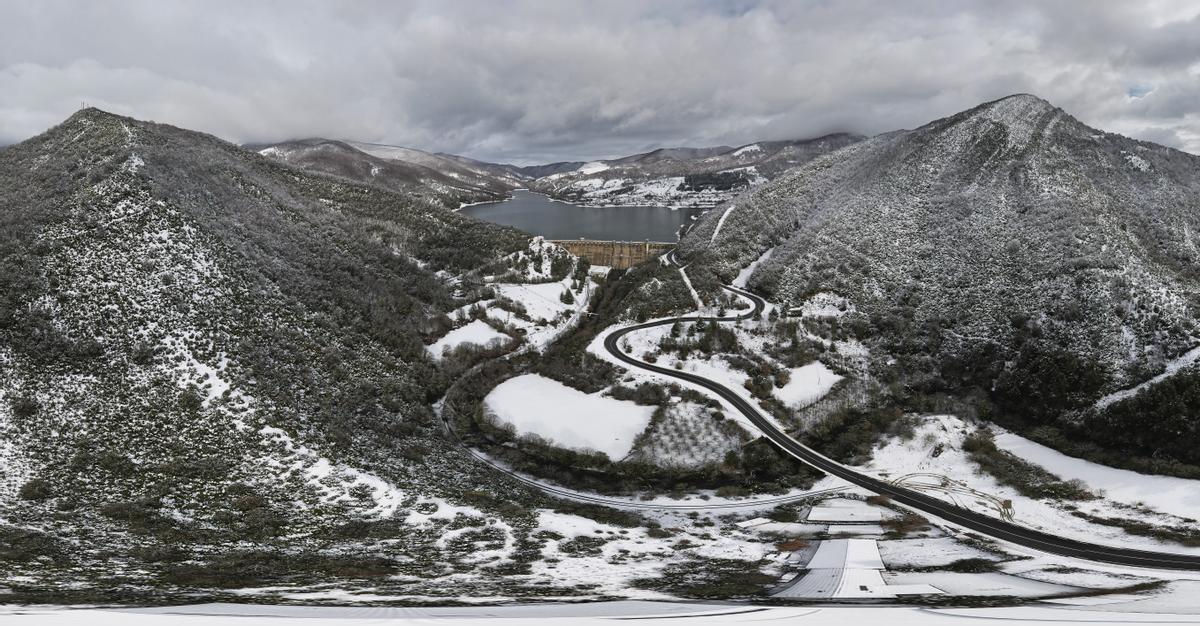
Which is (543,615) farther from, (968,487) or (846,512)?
(968,487)

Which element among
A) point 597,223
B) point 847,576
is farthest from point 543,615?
point 597,223

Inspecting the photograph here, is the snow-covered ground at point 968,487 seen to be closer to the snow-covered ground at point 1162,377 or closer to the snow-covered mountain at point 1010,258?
the snow-covered mountain at point 1010,258

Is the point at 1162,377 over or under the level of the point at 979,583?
over

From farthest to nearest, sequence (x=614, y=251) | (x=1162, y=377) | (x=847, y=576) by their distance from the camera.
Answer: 1. (x=614, y=251)
2. (x=1162, y=377)
3. (x=847, y=576)

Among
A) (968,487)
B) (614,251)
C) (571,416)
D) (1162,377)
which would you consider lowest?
(968,487)

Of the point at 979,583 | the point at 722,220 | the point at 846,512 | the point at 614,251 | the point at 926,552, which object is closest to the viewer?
the point at 979,583

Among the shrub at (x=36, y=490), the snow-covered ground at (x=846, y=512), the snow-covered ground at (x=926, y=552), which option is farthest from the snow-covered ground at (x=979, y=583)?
the shrub at (x=36, y=490)

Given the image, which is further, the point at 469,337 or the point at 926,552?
the point at 469,337

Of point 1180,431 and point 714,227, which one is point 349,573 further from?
point 714,227
